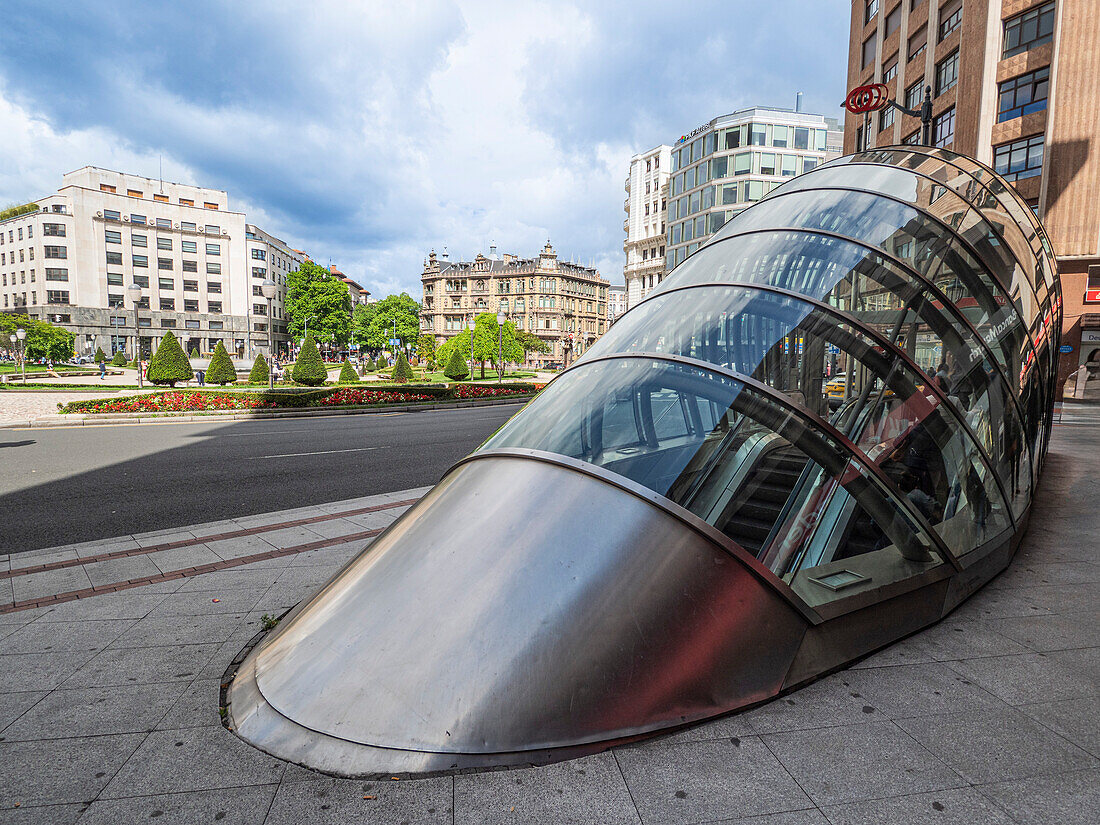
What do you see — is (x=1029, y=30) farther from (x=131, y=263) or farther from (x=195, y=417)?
(x=131, y=263)

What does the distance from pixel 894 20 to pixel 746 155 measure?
67.0 ft

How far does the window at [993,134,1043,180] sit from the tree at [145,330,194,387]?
43.1 meters

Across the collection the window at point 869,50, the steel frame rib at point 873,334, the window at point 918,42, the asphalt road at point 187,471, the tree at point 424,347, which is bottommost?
the asphalt road at point 187,471

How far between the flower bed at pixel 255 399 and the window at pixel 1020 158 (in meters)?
27.9

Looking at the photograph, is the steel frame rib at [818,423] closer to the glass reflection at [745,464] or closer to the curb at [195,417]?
the glass reflection at [745,464]

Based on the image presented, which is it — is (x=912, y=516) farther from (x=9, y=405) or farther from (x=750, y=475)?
(x=9, y=405)

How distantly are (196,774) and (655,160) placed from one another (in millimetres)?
80110

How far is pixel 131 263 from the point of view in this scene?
75.1 m

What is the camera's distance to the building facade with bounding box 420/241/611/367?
113188 millimetres

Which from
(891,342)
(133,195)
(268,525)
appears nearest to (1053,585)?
(891,342)

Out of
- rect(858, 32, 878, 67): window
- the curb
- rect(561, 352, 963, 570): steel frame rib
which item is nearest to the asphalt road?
the curb

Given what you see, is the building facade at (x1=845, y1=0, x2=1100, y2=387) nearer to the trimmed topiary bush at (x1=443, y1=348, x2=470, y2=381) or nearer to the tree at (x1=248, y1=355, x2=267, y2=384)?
the trimmed topiary bush at (x1=443, y1=348, x2=470, y2=381)

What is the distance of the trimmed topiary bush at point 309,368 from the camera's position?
3838cm

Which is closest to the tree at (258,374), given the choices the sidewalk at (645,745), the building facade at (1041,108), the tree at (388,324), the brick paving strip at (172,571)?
the brick paving strip at (172,571)
